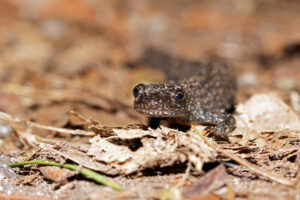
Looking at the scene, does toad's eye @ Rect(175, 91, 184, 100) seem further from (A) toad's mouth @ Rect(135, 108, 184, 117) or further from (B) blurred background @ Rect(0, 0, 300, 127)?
(B) blurred background @ Rect(0, 0, 300, 127)

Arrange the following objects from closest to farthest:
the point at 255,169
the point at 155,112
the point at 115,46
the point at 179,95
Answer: the point at 255,169, the point at 155,112, the point at 179,95, the point at 115,46

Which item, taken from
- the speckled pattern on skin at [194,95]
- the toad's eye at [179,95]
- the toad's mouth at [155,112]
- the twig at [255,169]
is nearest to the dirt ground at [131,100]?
the twig at [255,169]

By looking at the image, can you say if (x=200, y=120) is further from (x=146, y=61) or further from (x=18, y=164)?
(x=146, y=61)

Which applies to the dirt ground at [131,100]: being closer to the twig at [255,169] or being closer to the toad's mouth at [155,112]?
the twig at [255,169]

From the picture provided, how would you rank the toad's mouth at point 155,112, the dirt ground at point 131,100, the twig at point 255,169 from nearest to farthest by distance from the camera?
the twig at point 255,169
the dirt ground at point 131,100
the toad's mouth at point 155,112

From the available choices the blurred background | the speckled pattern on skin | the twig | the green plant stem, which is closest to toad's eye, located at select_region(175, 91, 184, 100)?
the speckled pattern on skin

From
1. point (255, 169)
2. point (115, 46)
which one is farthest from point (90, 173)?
point (115, 46)

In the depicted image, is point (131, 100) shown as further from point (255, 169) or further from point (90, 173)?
point (255, 169)
